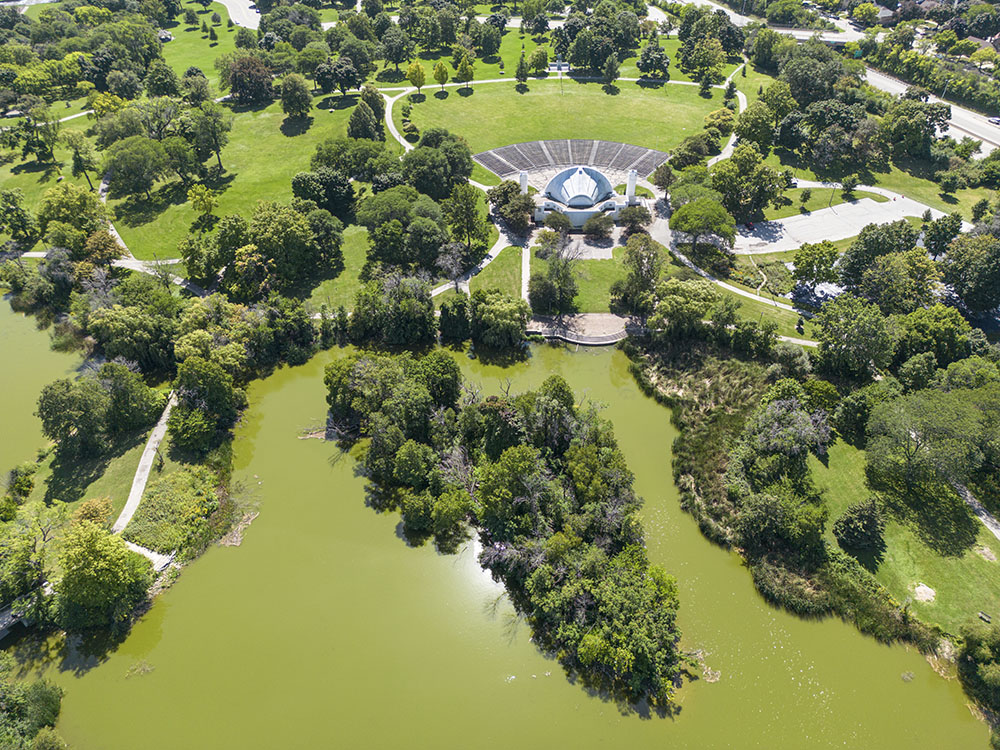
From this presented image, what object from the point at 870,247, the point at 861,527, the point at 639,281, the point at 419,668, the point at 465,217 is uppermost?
the point at 870,247

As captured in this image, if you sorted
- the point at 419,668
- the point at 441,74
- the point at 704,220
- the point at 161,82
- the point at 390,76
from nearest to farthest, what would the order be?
the point at 419,668
the point at 704,220
the point at 161,82
the point at 441,74
the point at 390,76

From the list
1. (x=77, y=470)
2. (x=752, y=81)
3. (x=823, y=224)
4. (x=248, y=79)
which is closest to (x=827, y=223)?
(x=823, y=224)

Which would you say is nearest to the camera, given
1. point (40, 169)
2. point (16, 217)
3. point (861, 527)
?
point (861, 527)

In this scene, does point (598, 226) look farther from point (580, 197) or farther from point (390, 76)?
point (390, 76)

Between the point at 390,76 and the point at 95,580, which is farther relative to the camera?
the point at 390,76

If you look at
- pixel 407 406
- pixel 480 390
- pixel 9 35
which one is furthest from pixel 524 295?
pixel 9 35

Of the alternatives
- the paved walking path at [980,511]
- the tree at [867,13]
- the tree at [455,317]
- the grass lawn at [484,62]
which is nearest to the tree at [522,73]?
the grass lawn at [484,62]

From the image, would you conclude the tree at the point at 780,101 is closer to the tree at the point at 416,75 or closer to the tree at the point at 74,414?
the tree at the point at 416,75
